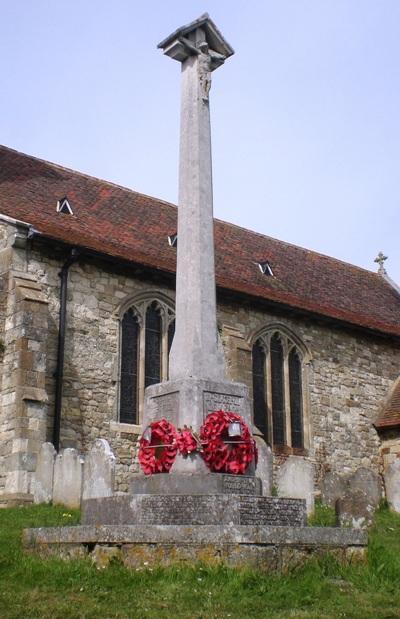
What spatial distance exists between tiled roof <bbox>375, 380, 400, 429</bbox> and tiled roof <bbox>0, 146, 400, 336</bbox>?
184 cm

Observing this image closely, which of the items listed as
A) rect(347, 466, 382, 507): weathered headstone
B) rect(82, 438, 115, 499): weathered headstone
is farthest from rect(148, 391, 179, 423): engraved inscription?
rect(347, 466, 382, 507): weathered headstone

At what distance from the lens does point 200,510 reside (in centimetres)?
716

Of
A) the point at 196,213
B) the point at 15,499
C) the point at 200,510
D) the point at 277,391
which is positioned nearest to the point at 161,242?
the point at 277,391

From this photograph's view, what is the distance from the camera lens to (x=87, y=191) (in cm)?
2100

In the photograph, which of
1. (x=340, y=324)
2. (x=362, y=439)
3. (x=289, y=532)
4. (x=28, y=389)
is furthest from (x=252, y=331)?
(x=289, y=532)

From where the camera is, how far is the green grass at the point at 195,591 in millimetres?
5602

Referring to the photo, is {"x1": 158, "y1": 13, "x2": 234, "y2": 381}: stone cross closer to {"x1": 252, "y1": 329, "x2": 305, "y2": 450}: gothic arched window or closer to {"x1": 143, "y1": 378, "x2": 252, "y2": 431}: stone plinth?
{"x1": 143, "y1": 378, "x2": 252, "y2": 431}: stone plinth

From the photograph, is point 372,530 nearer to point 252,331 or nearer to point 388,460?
point 252,331

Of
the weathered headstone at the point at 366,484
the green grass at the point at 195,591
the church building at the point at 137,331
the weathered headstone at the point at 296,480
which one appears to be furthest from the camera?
the church building at the point at 137,331

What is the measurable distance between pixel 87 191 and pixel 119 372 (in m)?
6.04

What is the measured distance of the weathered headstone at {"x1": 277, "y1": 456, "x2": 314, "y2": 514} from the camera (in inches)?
555

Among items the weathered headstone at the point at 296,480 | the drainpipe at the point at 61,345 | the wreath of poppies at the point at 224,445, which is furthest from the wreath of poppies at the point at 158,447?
the drainpipe at the point at 61,345

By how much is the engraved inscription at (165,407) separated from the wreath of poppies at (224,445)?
39cm

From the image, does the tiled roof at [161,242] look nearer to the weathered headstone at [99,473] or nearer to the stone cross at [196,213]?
the weathered headstone at [99,473]
